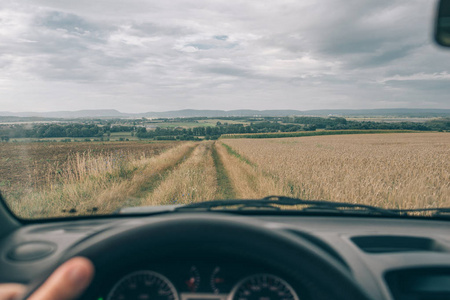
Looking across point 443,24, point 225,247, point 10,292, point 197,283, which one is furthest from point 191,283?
point 443,24

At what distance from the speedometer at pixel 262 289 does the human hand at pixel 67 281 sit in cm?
69

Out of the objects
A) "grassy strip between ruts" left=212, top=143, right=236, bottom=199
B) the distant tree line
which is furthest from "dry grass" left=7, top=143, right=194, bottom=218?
"grassy strip between ruts" left=212, top=143, right=236, bottom=199

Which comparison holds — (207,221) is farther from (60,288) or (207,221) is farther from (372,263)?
(372,263)

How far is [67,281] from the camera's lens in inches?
46.6

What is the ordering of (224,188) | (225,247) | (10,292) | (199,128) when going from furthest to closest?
(199,128) → (224,188) → (10,292) → (225,247)

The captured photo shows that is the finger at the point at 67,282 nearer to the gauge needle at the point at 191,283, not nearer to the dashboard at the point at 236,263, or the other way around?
the dashboard at the point at 236,263

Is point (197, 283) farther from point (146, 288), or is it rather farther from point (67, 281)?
point (67, 281)

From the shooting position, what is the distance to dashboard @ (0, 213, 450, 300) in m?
1.32

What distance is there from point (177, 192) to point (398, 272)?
5575 mm

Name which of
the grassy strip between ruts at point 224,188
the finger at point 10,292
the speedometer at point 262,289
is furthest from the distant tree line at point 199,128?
the grassy strip between ruts at point 224,188

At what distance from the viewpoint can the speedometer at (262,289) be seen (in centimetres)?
142

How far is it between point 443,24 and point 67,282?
2751 mm

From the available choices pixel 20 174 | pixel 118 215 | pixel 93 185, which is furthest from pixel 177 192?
pixel 118 215

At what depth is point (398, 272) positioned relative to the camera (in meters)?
1.72
